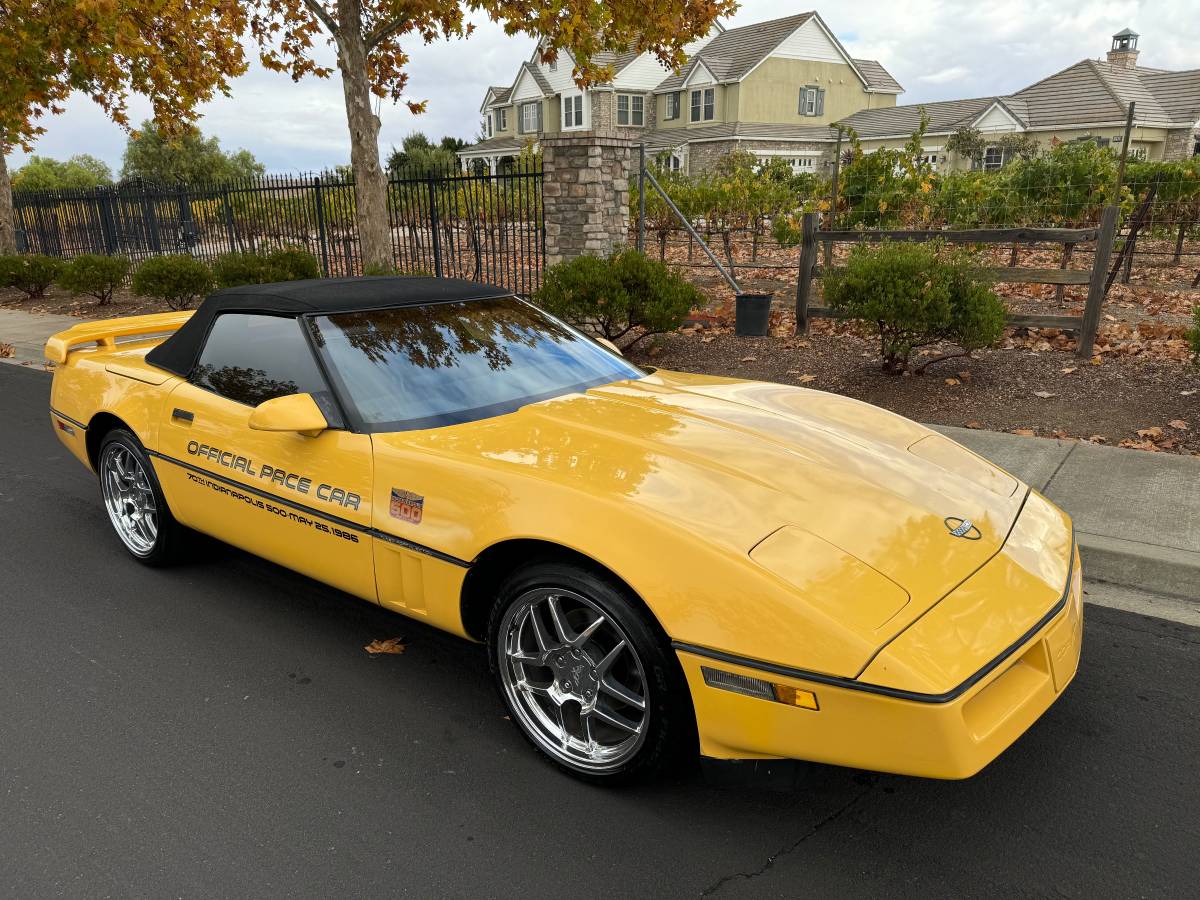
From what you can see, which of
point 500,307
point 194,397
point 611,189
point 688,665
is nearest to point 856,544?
point 688,665

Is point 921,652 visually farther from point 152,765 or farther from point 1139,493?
point 1139,493

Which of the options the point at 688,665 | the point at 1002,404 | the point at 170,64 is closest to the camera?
the point at 688,665

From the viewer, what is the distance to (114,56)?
17125 millimetres

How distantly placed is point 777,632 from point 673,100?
46795mm

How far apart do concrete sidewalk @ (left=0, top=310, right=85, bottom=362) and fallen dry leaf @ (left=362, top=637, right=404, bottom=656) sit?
9.08 m

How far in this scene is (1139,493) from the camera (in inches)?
183

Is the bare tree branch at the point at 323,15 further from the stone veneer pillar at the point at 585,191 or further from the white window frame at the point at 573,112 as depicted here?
the white window frame at the point at 573,112

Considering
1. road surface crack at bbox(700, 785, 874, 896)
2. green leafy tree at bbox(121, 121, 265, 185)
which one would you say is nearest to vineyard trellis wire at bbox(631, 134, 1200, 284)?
road surface crack at bbox(700, 785, 874, 896)

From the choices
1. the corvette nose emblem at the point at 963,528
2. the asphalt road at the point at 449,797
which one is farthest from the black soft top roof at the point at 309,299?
the corvette nose emblem at the point at 963,528

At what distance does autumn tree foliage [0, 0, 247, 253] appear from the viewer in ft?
43.6

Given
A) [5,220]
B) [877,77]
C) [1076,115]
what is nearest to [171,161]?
[5,220]

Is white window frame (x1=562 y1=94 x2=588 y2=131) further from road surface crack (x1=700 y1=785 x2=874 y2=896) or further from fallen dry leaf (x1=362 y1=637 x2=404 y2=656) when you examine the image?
road surface crack (x1=700 y1=785 x2=874 y2=896)

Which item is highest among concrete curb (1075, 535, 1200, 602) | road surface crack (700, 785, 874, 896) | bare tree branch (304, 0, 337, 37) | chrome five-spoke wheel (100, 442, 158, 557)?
bare tree branch (304, 0, 337, 37)

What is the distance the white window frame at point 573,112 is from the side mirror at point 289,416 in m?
44.1
